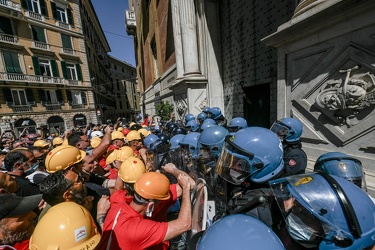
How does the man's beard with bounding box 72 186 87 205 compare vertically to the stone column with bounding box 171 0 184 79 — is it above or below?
below

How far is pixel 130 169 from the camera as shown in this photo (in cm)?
220

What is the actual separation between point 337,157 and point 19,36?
2692 cm

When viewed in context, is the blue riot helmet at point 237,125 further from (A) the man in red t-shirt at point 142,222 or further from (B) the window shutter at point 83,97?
(B) the window shutter at point 83,97

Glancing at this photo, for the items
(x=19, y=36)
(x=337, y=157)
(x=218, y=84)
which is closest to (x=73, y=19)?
(x=19, y=36)

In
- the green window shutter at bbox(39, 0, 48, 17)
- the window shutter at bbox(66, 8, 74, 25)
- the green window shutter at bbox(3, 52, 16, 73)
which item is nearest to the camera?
the green window shutter at bbox(3, 52, 16, 73)

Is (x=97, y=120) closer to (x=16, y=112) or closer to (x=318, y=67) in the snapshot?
(x=16, y=112)

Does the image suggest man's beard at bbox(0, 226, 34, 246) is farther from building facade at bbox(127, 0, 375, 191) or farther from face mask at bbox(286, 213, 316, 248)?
building facade at bbox(127, 0, 375, 191)

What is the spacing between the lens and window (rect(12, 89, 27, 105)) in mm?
18016

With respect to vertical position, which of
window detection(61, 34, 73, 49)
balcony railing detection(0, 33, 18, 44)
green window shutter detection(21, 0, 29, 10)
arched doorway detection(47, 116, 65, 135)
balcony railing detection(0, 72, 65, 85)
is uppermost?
green window shutter detection(21, 0, 29, 10)

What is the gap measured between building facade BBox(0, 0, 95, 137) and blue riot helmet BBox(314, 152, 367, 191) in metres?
25.1

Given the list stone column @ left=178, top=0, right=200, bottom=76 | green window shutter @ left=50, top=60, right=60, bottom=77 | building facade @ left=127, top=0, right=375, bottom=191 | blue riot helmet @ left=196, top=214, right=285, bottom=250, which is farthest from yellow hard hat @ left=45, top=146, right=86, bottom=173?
green window shutter @ left=50, top=60, right=60, bottom=77

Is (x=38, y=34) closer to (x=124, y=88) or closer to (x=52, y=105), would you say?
(x=52, y=105)

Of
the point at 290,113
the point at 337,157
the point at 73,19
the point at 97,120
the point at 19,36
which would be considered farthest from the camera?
the point at 97,120

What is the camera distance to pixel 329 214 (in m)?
0.96
